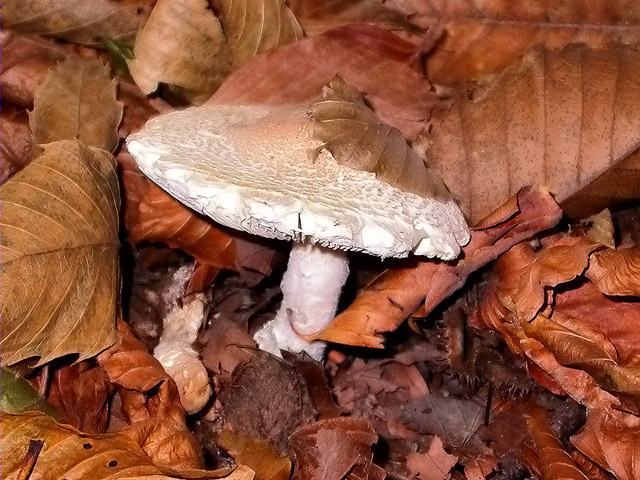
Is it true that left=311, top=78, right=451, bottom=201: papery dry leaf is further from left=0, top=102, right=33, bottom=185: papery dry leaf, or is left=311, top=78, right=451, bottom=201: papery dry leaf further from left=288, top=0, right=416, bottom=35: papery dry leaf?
left=0, top=102, right=33, bottom=185: papery dry leaf

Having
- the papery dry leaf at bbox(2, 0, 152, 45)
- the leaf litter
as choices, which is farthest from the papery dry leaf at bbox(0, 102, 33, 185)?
the papery dry leaf at bbox(2, 0, 152, 45)

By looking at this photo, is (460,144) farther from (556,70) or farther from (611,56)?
(611,56)

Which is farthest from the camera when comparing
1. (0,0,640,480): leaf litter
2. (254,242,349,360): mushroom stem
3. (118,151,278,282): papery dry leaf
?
(118,151,278,282): papery dry leaf

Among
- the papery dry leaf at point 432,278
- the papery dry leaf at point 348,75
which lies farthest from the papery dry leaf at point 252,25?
the papery dry leaf at point 432,278

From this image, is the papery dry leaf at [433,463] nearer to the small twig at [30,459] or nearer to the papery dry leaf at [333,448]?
the papery dry leaf at [333,448]

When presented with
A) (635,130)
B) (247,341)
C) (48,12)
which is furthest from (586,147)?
(48,12)

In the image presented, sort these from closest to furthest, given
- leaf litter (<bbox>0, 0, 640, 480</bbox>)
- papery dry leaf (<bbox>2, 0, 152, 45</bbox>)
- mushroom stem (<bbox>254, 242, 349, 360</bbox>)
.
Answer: leaf litter (<bbox>0, 0, 640, 480</bbox>) → mushroom stem (<bbox>254, 242, 349, 360</bbox>) → papery dry leaf (<bbox>2, 0, 152, 45</bbox>)

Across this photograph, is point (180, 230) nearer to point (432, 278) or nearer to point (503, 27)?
point (432, 278)
